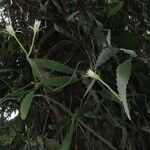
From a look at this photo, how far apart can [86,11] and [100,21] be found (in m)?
0.06

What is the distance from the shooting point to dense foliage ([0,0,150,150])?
86cm

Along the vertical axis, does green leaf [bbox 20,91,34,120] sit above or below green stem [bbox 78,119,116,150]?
above

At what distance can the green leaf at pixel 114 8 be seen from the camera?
0.99 m

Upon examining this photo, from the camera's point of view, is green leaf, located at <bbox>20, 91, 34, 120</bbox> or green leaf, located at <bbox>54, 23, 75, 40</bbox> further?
green leaf, located at <bbox>54, 23, 75, 40</bbox>

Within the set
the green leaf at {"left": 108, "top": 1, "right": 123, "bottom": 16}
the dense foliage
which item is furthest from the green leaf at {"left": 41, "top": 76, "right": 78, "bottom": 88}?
the green leaf at {"left": 108, "top": 1, "right": 123, "bottom": 16}

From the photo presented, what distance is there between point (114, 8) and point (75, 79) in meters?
0.26

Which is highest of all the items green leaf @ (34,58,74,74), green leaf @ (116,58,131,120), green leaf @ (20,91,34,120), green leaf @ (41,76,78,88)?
green leaf @ (34,58,74,74)

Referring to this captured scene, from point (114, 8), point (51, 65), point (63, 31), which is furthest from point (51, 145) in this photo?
point (114, 8)

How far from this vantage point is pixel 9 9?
109 centimetres

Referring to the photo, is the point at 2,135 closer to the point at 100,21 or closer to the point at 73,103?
the point at 73,103

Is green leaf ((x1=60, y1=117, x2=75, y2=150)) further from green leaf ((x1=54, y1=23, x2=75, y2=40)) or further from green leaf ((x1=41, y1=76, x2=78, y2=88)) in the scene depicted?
green leaf ((x1=54, y1=23, x2=75, y2=40))

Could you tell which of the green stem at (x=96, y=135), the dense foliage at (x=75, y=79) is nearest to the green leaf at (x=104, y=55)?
the dense foliage at (x=75, y=79)

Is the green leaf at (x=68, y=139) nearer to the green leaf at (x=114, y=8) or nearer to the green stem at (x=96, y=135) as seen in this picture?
the green stem at (x=96, y=135)

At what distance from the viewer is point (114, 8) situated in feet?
3.28
